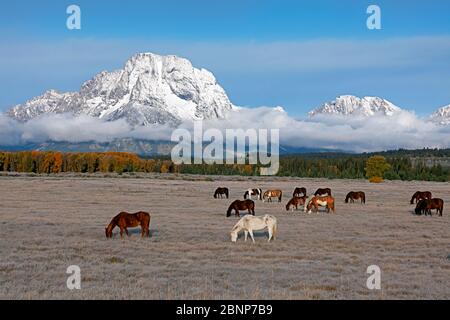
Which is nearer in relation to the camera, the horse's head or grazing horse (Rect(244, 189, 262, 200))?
the horse's head

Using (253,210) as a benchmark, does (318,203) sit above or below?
above

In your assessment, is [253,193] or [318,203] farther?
[253,193]

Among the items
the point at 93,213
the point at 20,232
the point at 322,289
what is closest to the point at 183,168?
the point at 93,213

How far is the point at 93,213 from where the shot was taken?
112 ft

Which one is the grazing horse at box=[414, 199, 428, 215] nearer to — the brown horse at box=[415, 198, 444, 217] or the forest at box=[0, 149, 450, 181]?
the brown horse at box=[415, 198, 444, 217]

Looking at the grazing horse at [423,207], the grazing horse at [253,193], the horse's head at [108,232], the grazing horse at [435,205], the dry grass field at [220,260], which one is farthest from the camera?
the grazing horse at [253,193]

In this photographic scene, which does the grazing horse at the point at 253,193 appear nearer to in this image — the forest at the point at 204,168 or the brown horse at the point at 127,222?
the brown horse at the point at 127,222

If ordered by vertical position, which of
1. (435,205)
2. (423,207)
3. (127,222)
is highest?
(127,222)

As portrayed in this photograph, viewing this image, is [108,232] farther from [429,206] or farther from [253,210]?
[429,206]

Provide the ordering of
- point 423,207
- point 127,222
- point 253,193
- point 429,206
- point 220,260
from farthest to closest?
1. point 253,193
2. point 423,207
3. point 429,206
4. point 127,222
5. point 220,260

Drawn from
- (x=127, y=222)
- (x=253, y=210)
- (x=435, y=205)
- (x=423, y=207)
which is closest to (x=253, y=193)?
(x=253, y=210)

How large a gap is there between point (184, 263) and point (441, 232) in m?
14.8

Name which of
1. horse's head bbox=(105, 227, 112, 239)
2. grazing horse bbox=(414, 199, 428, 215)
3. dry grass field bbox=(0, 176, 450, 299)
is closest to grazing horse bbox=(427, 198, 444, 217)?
grazing horse bbox=(414, 199, 428, 215)

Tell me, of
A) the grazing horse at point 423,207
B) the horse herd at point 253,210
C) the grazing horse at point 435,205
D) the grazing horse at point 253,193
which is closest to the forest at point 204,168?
the grazing horse at point 253,193
